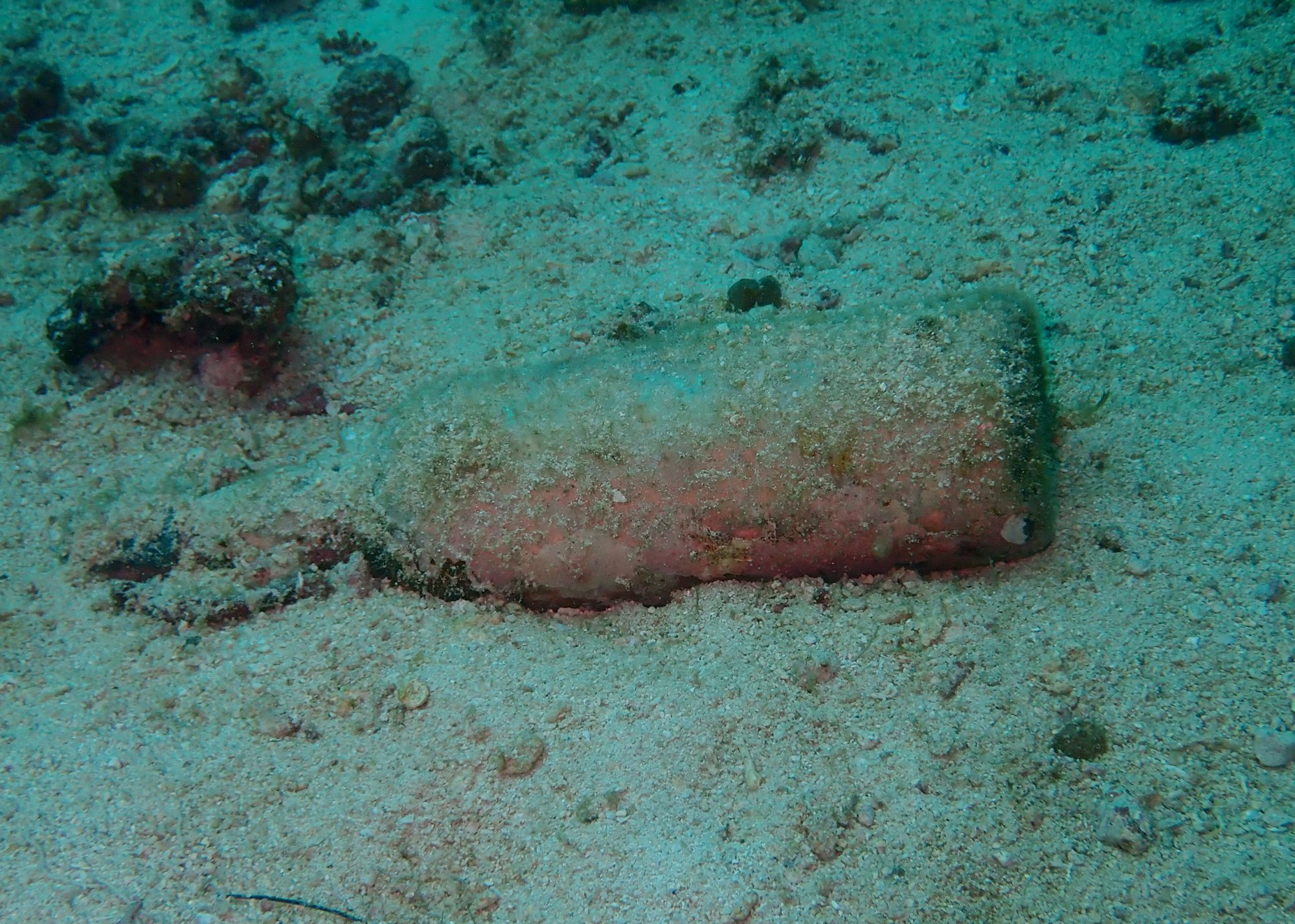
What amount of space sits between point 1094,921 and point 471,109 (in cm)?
659

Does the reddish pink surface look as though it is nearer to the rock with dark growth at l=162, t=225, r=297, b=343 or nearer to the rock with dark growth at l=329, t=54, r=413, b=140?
the rock with dark growth at l=162, t=225, r=297, b=343

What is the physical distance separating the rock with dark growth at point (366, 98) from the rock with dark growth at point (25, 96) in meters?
2.59

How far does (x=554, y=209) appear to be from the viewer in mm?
5254

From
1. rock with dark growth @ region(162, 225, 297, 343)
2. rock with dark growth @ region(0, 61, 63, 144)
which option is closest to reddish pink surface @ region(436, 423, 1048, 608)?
rock with dark growth @ region(162, 225, 297, 343)

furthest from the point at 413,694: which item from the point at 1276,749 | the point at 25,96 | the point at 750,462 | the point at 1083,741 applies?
the point at 25,96

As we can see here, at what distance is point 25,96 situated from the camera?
619 centimetres

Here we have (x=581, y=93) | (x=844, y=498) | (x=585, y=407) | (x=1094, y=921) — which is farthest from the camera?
(x=581, y=93)

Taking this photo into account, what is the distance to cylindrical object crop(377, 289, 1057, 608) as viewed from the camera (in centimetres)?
281

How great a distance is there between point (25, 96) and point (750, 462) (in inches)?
291

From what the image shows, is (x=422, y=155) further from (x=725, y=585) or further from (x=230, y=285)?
(x=725, y=585)

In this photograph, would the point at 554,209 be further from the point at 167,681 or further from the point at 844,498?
the point at 167,681

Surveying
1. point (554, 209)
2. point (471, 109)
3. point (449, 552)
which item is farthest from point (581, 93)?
point (449, 552)

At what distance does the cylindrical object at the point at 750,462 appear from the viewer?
111 inches

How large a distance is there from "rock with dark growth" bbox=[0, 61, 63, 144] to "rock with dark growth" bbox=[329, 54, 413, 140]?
259 cm
